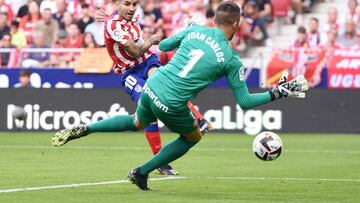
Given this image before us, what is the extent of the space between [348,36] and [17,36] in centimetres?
839

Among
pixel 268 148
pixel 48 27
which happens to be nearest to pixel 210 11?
pixel 48 27

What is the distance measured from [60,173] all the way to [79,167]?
3.57 ft

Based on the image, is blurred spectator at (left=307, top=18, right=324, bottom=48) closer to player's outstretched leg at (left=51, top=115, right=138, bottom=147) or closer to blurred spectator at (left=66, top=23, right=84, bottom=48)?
blurred spectator at (left=66, top=23, right=84, bottom=48)

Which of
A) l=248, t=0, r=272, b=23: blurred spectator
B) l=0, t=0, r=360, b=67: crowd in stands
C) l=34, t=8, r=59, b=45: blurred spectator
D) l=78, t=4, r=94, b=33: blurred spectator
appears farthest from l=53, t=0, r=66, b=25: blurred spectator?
l=248, t=0, r=272, b=23: blurred spectator

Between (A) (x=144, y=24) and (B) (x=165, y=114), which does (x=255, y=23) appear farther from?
(B) (x=165, y=114)

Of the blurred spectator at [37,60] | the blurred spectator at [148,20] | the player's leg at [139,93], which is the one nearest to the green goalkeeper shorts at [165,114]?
the player's leg at [139,93]

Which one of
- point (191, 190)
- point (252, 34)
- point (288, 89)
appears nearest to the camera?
point (288, 89)

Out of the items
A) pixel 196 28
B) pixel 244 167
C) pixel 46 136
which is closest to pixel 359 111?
pixel 46 136

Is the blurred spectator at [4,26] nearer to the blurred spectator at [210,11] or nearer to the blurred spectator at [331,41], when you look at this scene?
the blurred spectator at [210,11]

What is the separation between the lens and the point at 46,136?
75.7 ft

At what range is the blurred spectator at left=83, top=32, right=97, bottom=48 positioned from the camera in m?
26.0

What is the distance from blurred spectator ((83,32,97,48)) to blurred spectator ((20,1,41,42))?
2379 millimetres

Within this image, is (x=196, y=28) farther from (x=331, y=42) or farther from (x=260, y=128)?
(x=331, y=42)

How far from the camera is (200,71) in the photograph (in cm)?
1141
